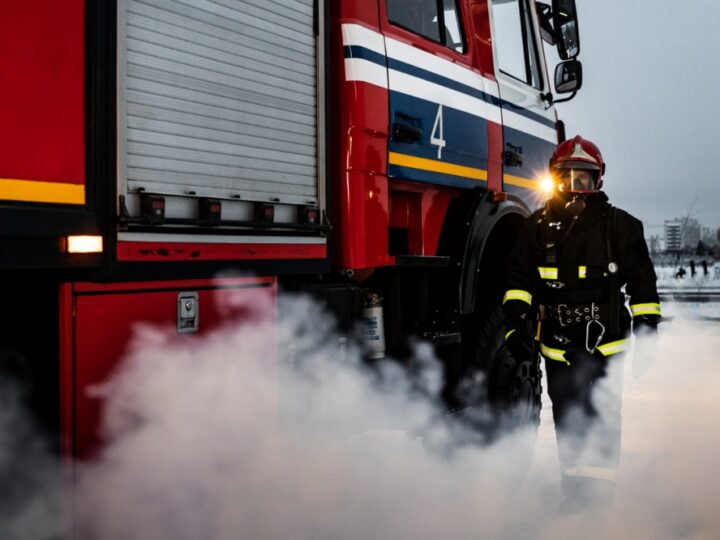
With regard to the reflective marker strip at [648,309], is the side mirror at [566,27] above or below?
above

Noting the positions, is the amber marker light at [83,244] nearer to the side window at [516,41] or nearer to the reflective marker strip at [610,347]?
the reflective marker strip at [610,347]

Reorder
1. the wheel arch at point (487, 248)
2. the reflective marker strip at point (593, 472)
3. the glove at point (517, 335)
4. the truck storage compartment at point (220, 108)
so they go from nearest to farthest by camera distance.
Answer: the truck storage compartment at point (220, 108)
the reflective marker strip at point (593, 472)
the glove at point (517, 335)
the wheel arch at point (487, 248)

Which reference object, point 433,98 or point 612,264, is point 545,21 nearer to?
point 433,98

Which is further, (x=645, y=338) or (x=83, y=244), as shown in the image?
(x=645, y=338)

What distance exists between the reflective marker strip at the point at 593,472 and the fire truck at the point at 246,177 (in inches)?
29.9

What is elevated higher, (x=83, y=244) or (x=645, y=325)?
(x=83, y=244)

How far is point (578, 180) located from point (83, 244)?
96.4 inches

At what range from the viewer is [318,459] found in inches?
136

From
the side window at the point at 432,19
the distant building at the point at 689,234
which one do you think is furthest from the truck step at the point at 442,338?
the distant building at the point at 689,234

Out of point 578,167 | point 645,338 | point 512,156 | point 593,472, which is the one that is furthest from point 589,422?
point 512,156

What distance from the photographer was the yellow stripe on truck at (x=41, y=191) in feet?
7.14

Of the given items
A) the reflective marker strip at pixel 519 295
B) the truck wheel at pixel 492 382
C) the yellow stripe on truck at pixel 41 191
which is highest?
the yellow stripe on truck at pixel 41 191

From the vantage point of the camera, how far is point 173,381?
271cm

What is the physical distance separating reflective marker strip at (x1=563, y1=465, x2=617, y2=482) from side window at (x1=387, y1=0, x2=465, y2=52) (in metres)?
2.24
